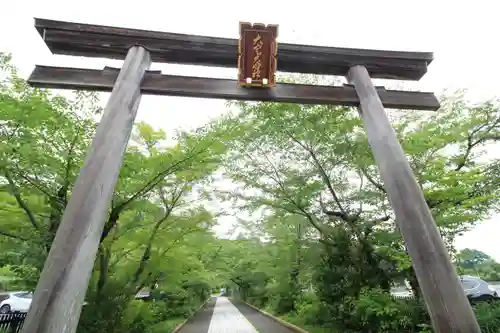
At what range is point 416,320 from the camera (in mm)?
7051

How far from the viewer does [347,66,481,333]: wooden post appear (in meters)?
3.00

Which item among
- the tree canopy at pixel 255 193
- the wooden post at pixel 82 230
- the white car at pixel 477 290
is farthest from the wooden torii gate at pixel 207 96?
the white car at pixel 477 290

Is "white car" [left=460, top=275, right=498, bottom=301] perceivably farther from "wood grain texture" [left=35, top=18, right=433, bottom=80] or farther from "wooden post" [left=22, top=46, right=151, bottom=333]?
"wooden post" [left=22, top=46, right=151, bottom=333]

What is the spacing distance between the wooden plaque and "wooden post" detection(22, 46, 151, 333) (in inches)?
72.0

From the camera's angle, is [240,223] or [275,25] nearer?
[275,25]

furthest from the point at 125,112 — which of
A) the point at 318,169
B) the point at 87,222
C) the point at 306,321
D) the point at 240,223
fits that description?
the point at 240,223

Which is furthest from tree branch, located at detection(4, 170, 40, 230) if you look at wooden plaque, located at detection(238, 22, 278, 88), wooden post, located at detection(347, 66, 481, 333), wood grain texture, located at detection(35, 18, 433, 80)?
wooden post, located at detection(347, 66, 481, 333)

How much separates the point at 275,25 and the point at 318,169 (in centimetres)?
546

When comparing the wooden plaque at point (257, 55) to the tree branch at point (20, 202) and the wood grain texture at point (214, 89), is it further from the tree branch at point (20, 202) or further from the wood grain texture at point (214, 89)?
the tree branch at point (20, 202)

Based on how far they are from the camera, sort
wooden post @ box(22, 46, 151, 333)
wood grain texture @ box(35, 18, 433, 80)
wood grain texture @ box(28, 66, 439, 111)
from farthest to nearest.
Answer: wood grain texture @ box(35, 18, 433, 80)
wood grain texture @ box(28, 66, 439, 111)
wooden post @ box(22, 46, 151, 333)

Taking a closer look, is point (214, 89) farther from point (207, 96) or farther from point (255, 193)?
point (255, 193)

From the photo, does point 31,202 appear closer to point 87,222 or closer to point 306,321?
point 87,222


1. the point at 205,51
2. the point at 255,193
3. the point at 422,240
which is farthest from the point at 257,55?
the point at 255,193

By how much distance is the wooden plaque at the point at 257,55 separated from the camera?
4.83 meters
